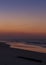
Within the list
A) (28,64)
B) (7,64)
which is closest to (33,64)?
(28,64)

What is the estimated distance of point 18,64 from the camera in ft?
42.0

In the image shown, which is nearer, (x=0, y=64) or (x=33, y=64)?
(x=0, y=64)

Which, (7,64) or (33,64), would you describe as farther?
(33,64)

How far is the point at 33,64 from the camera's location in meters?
13.3

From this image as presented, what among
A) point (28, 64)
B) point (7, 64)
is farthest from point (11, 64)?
point (28, 64)

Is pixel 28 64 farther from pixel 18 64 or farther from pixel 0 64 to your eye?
pixel 0 64

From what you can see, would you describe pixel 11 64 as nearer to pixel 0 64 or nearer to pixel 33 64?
pixel 0 64

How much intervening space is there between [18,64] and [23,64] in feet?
1.30

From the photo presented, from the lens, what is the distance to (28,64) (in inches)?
517

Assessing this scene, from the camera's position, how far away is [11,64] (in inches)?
495

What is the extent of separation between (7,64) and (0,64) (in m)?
0.53

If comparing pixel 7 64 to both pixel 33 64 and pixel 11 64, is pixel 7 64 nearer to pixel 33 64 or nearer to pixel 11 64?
pixel 11 64

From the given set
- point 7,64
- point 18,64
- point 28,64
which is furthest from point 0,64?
point 28,64

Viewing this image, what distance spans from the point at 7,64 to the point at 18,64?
A: 0.90 m
